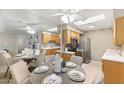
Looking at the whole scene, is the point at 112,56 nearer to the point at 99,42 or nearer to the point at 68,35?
the point at 99,42

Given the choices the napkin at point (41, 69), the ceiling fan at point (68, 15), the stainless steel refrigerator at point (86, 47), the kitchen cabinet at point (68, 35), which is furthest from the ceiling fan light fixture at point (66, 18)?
the napkin at point (41, 69)

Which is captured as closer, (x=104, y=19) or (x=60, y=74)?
(x=104, y=19)

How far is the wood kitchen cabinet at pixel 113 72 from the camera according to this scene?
1.53 metres

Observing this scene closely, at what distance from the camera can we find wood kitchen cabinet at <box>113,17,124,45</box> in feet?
4.77

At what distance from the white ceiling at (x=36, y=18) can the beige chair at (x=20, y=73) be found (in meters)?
0.49

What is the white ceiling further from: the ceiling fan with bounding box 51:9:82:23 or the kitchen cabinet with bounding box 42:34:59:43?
the kitchen cabinet with bounding box 42:34:59:43

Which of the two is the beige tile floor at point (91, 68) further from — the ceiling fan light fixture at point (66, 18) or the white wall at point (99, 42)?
the ceiling fan light fixture at point (66, 18)

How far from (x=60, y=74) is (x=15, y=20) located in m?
0.87

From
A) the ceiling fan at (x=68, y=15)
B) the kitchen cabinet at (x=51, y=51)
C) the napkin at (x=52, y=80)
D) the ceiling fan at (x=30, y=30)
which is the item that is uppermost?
the ceiling fan at (x=68, y=15)

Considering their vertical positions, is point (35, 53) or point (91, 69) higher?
point (35, 53)

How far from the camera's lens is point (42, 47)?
161 cm
